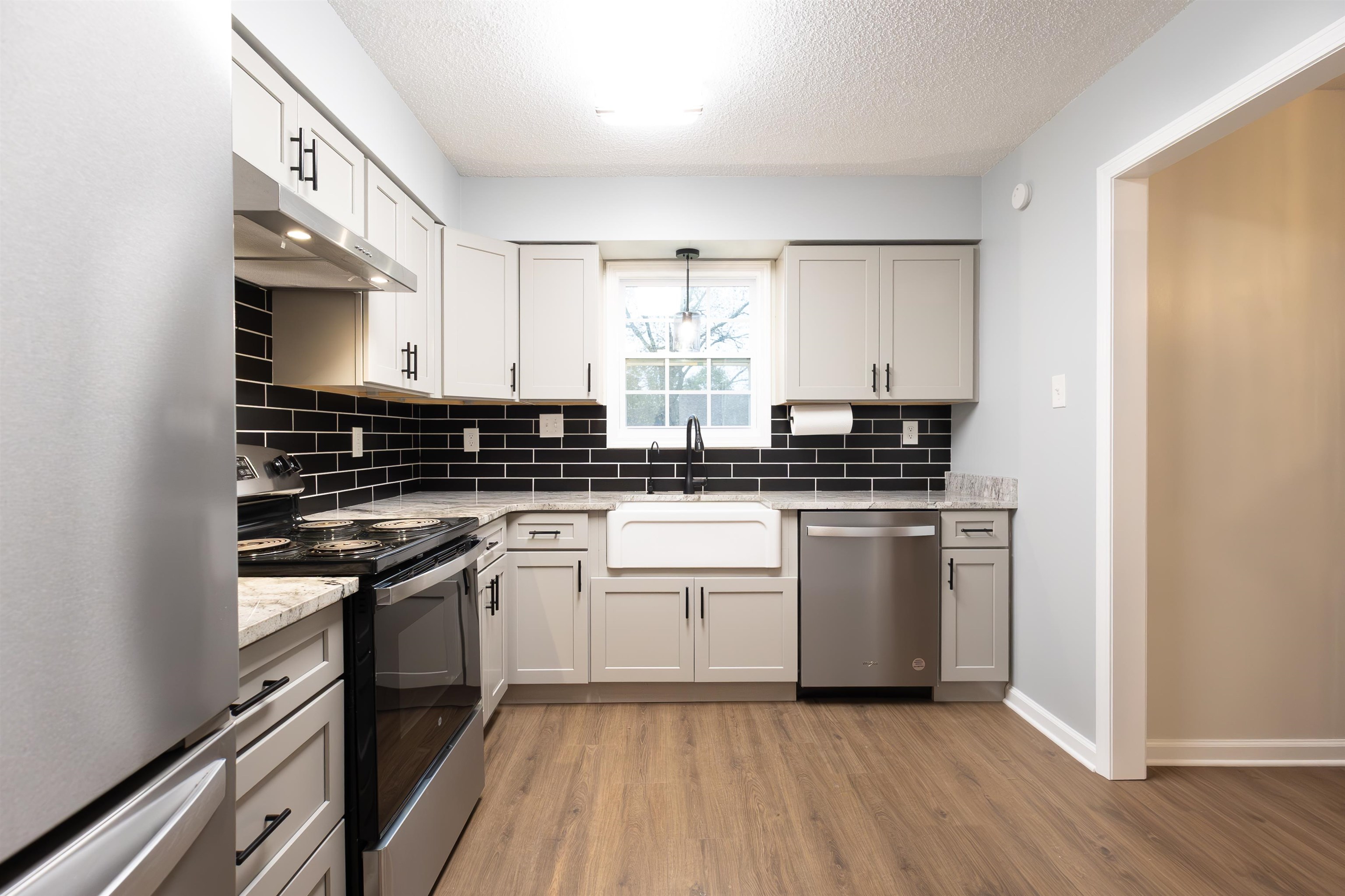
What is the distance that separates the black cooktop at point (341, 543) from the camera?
4.42ft

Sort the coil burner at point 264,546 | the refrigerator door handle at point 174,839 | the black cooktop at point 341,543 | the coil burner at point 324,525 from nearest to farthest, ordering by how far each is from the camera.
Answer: the refrigerator door handle at point 174,839, the black cooktop at point 341,543, the coil burner at point 264,546, the coil burner at point 324,525

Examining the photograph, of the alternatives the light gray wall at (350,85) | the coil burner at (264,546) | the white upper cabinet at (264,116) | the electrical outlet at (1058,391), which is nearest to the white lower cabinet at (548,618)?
the coil burner at (264,546)

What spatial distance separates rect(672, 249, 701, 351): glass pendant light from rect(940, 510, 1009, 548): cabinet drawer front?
1.47 meters

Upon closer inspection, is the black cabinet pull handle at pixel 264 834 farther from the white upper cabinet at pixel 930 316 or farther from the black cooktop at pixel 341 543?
the white upper cabinet at pixel 930 316

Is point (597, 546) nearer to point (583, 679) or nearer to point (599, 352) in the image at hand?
point (583, 679)

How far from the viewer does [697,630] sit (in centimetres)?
280

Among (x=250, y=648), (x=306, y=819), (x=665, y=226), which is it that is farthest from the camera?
(x=665, y=226)

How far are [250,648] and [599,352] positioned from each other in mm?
2296

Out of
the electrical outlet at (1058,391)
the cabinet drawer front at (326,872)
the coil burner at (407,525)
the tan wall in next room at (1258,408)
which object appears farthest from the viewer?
the electrical outlet at (1058,391)

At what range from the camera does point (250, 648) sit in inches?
38.4

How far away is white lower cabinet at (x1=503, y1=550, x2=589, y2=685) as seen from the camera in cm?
277

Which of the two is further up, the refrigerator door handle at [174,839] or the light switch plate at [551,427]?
the light switch plate at [551,427]

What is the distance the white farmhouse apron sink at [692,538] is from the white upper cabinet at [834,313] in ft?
2.58

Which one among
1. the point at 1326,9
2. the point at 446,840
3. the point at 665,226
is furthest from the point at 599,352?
the point at 1326,9
